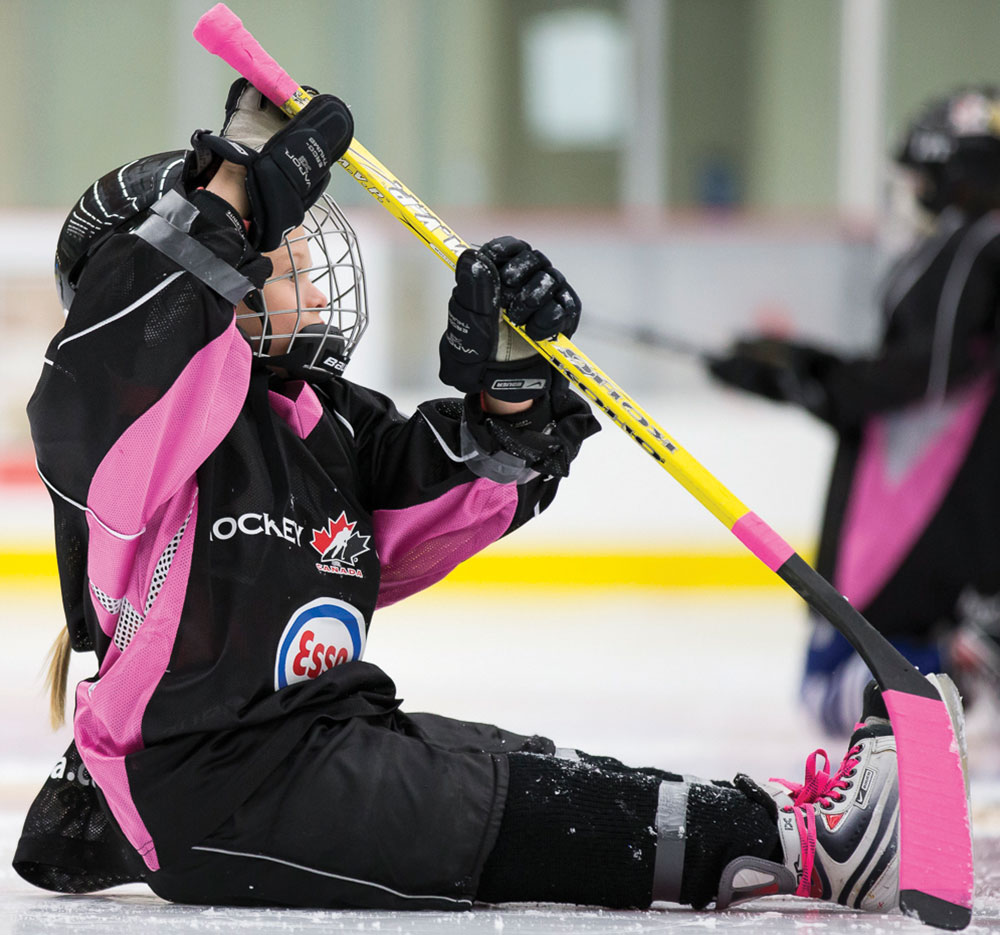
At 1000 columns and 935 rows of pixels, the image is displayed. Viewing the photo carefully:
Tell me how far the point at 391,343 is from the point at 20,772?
3.11 m

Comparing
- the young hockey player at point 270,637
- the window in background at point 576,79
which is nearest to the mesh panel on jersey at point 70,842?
the young hockey player at point 270,637

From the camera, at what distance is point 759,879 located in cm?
140

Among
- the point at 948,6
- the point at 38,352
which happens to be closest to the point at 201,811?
the point at 38,352

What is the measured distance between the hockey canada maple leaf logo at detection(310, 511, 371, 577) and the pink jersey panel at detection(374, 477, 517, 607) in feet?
0.27


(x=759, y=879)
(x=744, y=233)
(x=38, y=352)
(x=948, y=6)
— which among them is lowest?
(x=759, y=879)

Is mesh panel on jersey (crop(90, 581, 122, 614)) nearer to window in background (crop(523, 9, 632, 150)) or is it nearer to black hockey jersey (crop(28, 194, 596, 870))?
black hockey jersey (crop(28, 194, 596, 870))

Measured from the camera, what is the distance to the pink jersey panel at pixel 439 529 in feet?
5.16

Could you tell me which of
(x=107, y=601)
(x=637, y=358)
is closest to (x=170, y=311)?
(x=107, y=601)

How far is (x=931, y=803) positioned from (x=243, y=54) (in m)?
0.92

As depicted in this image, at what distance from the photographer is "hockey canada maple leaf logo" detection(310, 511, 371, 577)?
1448 millimetres

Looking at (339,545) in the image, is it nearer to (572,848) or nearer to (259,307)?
(259,307)

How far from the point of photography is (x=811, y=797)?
148 cm

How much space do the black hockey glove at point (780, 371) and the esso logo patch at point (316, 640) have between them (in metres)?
1.90

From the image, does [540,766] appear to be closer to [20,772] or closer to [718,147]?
[20,772]
